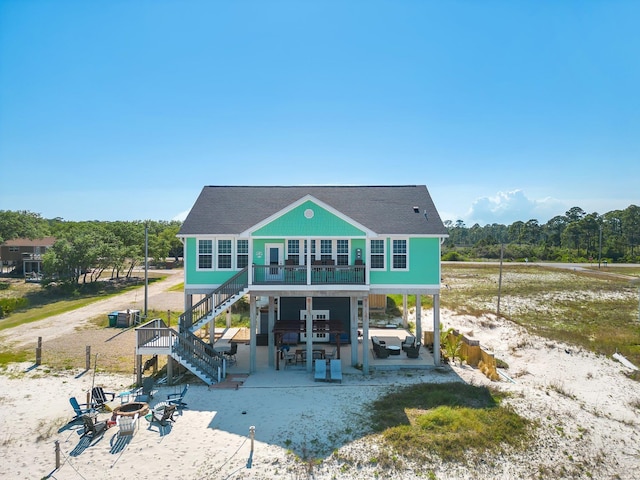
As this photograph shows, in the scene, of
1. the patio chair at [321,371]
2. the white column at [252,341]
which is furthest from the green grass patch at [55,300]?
the patio chair at [321,371]

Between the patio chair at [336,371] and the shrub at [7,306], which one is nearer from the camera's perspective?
the patio chair at [336,371]

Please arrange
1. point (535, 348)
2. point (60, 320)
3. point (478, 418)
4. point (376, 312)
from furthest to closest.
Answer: point (376, 312), point (60, 320), point (535, 348), point (478, 418)

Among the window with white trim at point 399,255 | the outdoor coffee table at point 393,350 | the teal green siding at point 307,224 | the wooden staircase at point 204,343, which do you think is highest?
the teal green siding at point 307,224

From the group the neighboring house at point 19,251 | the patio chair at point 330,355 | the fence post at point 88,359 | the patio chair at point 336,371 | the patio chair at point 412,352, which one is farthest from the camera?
the neighboring house at point 19,251

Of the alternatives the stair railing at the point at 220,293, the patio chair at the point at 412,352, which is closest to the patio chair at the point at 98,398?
the stair railing at the point at 220,293

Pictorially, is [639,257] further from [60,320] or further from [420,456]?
[60,320]

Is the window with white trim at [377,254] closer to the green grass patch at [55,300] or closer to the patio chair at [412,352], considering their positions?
the patio chair at [412,352]

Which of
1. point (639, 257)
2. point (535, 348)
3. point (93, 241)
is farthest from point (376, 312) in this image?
point (639, 257)

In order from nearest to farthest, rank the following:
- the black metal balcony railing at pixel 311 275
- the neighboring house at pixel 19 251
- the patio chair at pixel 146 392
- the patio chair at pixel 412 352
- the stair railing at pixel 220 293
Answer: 1. the patio chair at pixel 146 392
2. the stair railing at pixel 220 293
3. the black metal balcony railing at pixel 311 275
4. the patio chair at pixel 412 352
5. the neighboring house at pixel 19 251

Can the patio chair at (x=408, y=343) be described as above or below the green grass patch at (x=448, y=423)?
above
